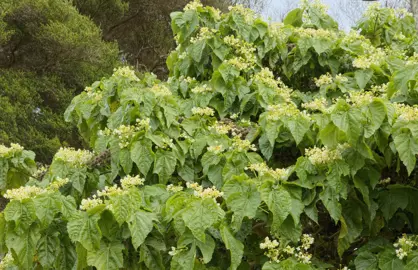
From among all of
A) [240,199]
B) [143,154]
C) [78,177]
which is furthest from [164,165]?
[240,199]

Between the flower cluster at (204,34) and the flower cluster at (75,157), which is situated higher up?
the flower cluster at (204,34)

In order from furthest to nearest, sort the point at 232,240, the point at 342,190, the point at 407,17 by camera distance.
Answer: the point at 407,17
the point at 342,190
the point at 232,240

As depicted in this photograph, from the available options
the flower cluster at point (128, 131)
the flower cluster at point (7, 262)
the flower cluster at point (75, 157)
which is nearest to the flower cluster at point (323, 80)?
the flower cluster at point (128, 131)

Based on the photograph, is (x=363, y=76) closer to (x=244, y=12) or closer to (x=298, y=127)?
(x=298, y=127)

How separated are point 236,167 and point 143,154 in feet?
1.49

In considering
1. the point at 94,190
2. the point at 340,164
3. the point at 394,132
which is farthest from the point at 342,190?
the point at 94,190

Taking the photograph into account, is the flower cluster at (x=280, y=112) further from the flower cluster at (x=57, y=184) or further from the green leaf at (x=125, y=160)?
the flower cluster at (x=57, y=184)

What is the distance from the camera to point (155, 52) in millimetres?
12906

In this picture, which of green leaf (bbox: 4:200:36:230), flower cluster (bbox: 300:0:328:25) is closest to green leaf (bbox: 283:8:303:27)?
flower cluster (bbox: 300:0:328:25)

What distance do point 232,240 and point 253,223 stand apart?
1.51 ft

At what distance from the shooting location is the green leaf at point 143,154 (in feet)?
8.79

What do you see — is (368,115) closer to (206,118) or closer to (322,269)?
(322,269)

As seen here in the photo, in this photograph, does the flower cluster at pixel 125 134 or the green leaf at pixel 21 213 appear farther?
the flower cluster at pixel 125 134

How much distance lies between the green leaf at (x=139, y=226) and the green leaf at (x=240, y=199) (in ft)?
1.08
